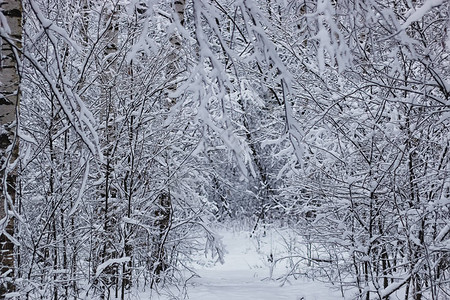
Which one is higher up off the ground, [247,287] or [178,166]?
[178,166]

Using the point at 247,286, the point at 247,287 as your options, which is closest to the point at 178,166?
the point at 247,287

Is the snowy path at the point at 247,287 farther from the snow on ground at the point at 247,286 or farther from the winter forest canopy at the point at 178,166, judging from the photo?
the winter forest canopy at the point at 178,166

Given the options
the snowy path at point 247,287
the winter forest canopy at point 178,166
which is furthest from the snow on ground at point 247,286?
the winter forest canopy at point 178,166

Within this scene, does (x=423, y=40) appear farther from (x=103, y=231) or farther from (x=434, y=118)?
(x=103, y=231)

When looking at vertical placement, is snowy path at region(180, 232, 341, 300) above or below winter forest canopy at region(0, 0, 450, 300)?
below

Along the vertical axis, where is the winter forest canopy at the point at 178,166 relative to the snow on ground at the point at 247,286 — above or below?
above

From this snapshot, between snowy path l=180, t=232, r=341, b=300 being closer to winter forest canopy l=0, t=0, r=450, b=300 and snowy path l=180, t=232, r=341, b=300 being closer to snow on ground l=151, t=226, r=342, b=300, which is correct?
snow on ground l=151, t=226, r=342, b=300

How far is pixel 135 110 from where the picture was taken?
17.9 ft

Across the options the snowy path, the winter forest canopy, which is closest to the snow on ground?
the snowy path

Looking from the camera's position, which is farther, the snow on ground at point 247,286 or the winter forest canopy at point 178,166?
the snow on ground at point 247,286

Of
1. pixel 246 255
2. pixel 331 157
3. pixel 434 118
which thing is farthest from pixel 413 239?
pixel 246 255

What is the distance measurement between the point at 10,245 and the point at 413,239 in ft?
11.0

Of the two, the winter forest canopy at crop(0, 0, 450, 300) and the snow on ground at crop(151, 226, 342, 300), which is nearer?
the winter forest canopy at crop(0, 0, 450, 300)

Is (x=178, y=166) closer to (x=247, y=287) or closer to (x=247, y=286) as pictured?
(x=247, y=287)
